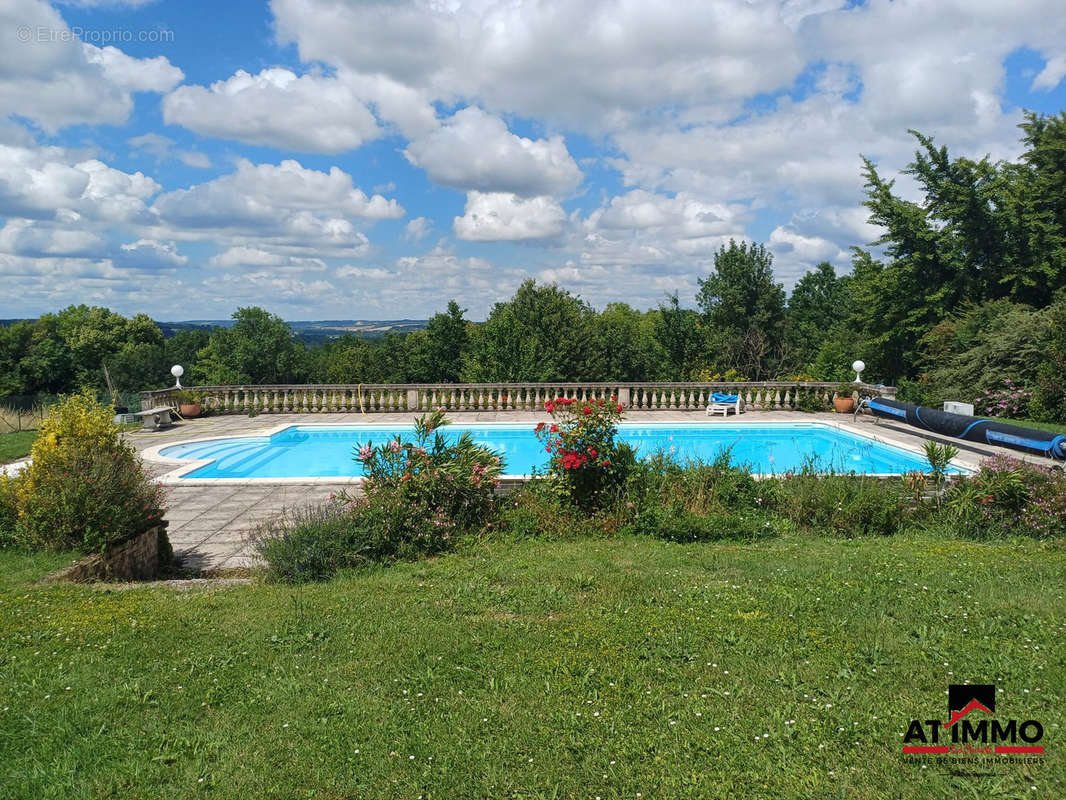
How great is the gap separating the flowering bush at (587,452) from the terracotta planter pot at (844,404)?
11855 mm

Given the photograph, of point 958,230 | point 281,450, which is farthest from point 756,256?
point 281,450

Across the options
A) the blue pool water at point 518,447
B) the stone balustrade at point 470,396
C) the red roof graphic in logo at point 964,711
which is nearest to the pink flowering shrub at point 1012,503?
the blue pool water at point 518,447

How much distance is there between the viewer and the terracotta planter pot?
56.6 ft

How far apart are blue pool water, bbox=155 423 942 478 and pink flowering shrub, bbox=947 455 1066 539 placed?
155 inches

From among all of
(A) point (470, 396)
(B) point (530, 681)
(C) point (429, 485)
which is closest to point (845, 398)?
(A) point (470, 396)

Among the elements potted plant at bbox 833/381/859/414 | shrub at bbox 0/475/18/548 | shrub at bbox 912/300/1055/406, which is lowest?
shrub at bbox 0/475/18/548

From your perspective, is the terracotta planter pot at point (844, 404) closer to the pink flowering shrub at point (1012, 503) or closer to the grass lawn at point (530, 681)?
the pink flowering shrub at point (1012, 503)

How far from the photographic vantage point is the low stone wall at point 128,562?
18.2 feet

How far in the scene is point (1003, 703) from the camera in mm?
3332

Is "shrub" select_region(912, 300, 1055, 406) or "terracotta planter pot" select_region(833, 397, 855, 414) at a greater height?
"shrub" select_region(912, 300, 1055, 406)

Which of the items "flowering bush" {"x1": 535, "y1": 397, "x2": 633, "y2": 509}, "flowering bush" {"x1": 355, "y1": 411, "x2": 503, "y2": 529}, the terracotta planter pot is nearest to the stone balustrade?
the terracotta planter pot

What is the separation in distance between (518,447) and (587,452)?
7.93 metres

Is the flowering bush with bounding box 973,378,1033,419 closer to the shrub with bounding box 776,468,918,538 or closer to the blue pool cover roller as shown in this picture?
the blue pool cover roller

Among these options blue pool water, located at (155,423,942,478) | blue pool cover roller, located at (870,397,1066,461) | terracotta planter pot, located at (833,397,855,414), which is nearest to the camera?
blue pool cover roller, located at (870,397,1066,461)
